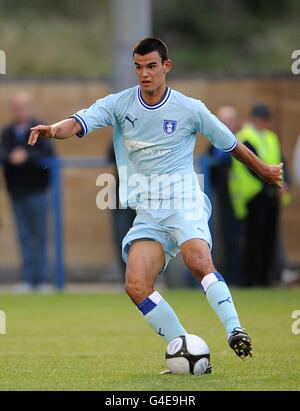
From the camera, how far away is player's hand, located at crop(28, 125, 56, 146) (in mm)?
7988

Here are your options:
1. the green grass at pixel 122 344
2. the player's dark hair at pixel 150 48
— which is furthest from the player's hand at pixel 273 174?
the green grass at pixel 122 344

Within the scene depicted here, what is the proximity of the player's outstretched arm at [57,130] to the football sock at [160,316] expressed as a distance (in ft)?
4.04

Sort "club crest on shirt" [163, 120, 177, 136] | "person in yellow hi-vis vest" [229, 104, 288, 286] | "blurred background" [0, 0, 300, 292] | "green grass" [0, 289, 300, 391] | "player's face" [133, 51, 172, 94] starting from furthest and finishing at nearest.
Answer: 1. "blurred background" [0, 0, 300, 292]
2. "person in yellow hi-vis vest" [229, 104, 288, 286]
3. "club crest on shirt" [163, 120, 177, 136]
4. "player's face" [133, 51, 172, 94]
5. "green grass" [0, 289, 300, 391]

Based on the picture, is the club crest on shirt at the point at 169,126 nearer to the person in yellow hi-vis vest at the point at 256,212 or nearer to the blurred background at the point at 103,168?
the blurred background at the point at 103,168

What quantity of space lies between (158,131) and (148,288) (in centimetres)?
110

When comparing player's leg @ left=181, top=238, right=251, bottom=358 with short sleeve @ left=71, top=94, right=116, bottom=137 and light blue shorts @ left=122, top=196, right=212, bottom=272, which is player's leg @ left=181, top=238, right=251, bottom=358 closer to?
light blue shorts @ left=122, top=196, right=212, bottom=272

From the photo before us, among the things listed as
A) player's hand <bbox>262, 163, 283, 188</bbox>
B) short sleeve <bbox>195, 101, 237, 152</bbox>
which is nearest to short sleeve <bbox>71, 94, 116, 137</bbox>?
short sleeve <bbox>195, 101, 237, 152</bbox>

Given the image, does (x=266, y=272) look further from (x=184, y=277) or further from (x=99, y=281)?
(x=99, y=281)

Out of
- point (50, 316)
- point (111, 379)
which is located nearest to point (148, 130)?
point (111, 379)

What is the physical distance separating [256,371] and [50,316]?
485cm

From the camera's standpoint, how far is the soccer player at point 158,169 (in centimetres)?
834

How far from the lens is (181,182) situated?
8.57 m

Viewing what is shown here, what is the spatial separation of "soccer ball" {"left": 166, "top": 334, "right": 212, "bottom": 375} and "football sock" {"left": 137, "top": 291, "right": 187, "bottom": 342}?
0.14 m

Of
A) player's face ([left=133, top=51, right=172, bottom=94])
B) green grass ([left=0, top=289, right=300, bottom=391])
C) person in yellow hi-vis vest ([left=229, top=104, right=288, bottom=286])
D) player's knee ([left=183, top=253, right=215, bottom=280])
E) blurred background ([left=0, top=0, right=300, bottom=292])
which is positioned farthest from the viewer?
blurred background ([left=0, top=0, right=300, bottom=292])
